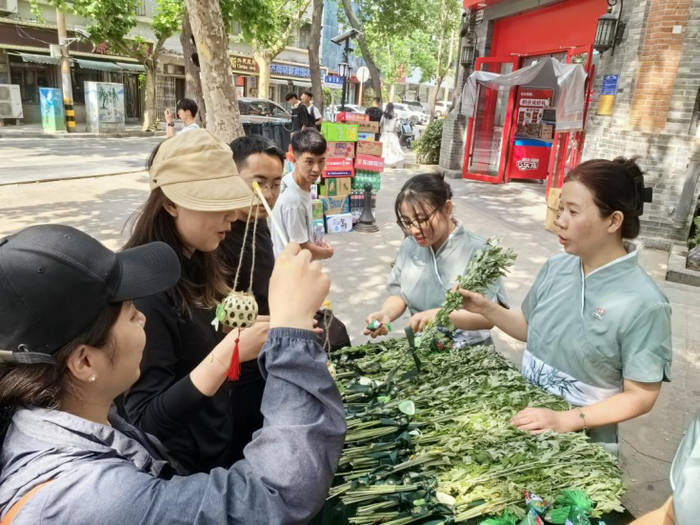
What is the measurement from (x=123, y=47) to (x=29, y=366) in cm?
2294

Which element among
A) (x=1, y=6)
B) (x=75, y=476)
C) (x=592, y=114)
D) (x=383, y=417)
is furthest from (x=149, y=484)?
(x=1, y=6)

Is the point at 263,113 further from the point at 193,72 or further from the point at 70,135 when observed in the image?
the point at 193,72

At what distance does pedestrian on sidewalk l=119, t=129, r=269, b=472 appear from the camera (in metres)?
1.51

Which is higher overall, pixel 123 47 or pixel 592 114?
pixel 123 47

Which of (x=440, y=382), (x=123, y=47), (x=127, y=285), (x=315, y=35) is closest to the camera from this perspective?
(x=127, y=285)

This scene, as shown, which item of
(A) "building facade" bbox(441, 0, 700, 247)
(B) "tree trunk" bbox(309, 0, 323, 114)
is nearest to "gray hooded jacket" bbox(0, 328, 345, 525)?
(A) "building facade" bbox(441, 0, 700, 247)

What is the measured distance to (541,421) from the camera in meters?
1.69

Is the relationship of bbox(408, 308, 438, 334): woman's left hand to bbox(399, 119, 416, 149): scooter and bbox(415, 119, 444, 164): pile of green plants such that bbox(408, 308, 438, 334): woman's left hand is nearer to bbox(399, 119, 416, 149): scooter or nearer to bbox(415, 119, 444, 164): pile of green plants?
bbox(415, 119, 444, 164): pile of green plants

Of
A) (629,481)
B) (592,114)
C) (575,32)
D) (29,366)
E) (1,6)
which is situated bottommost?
(629,481)

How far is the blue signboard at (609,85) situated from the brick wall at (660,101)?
3.9 inches

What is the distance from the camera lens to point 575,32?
9.70 meters

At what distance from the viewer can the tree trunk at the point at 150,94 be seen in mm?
21719

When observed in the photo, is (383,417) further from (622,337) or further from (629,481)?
(629,481)

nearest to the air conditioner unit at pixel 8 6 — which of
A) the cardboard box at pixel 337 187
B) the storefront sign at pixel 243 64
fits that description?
the storefront sign at pixel 243 64
